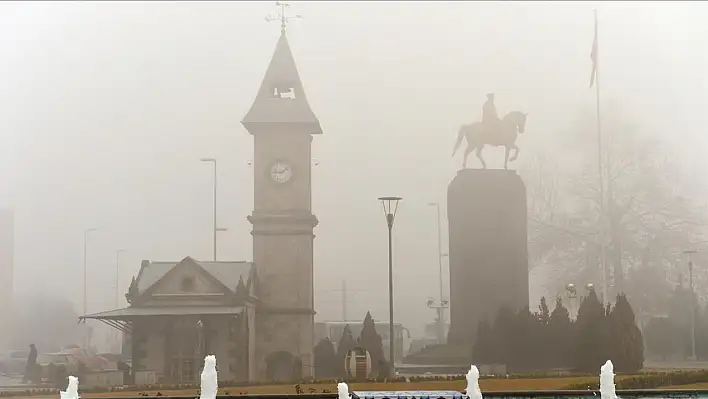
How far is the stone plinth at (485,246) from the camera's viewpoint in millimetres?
9180

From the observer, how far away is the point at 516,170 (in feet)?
30.4

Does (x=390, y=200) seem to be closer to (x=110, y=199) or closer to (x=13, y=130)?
(x=110, y=199)

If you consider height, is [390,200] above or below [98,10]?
below

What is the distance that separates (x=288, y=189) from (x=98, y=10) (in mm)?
2948

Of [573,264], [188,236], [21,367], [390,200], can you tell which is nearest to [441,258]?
[390,200]

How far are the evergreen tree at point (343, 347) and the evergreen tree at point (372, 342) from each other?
11cm

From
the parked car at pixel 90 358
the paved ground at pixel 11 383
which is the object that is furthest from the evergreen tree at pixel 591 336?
the paved ground at pixel 11 383

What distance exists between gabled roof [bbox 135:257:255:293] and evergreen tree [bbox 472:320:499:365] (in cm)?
257

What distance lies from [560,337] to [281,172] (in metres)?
3.54

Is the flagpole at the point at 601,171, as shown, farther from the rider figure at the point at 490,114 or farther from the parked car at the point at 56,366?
the parked car at the point at 56,366

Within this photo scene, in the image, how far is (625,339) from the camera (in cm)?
914

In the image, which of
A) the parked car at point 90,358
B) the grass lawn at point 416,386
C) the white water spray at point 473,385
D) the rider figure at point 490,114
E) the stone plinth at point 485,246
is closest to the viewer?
the white water spray at point 473,385

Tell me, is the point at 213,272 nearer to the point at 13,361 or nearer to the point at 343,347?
the point at 343,347

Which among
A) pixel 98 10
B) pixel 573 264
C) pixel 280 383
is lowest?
pixel 280 383
